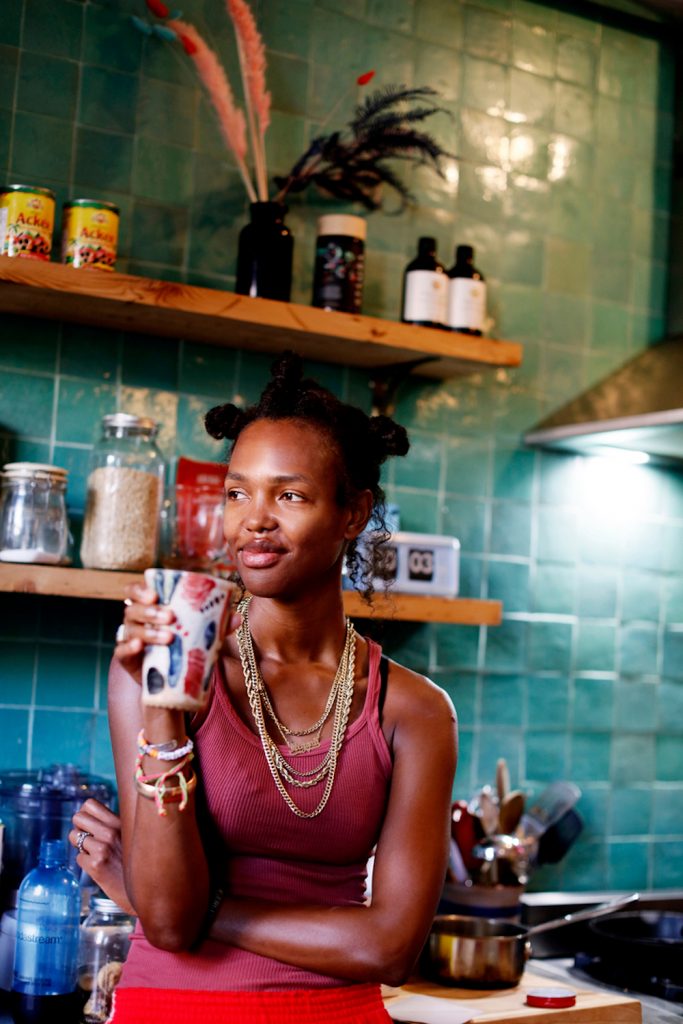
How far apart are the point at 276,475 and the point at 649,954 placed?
120 centimetres

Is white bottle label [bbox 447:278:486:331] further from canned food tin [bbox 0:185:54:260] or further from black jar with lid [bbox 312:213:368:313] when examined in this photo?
canned food tin [bbox 0:185:54:260]

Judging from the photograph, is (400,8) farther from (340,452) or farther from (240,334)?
(340,452)

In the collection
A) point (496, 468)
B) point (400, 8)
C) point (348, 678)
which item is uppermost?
point (400, 8)

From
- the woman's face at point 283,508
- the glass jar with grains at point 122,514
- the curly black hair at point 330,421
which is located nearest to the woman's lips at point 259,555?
the woman's face at point 283,508

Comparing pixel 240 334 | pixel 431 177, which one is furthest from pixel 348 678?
pixel 431 177

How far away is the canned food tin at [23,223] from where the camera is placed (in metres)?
1.84

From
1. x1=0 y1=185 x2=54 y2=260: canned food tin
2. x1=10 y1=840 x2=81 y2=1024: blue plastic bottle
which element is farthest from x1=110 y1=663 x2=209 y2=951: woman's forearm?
x1=0 y1=185 x2=54 y2=260: canned food tin

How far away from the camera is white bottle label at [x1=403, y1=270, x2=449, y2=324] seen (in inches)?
87.1

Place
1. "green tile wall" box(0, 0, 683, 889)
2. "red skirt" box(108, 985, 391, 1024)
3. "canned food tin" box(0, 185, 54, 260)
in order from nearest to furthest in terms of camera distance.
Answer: "red skirt" box(108, 985, 391, 1024)
"canned food tin" box(0, 185, 54, 260)
"green tile wall" box(0, 0, 683, 889)

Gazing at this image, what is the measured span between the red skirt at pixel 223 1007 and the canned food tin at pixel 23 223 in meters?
1.09

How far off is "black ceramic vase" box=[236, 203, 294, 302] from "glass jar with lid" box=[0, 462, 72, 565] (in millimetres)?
453

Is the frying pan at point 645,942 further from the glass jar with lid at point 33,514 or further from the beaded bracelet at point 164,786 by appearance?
the beaded bracelet at point 164,786

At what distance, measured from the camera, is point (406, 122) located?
2336 mm

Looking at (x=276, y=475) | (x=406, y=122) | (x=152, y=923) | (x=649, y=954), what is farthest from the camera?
(x=406, y=122)
